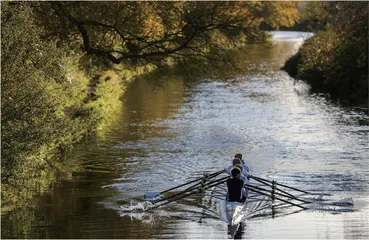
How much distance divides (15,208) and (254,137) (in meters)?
14.7

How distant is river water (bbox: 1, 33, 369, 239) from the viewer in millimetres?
18328

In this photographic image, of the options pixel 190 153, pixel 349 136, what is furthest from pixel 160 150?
pixel 349 136

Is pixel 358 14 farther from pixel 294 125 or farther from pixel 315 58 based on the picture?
pixel 315 58

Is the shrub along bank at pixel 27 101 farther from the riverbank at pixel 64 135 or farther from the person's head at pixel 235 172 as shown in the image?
the person's head at pixel 235 172

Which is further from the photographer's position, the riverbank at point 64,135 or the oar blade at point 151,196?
the oar blade at point 151,196

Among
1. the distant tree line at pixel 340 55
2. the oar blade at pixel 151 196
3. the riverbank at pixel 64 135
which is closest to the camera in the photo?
the riverbank at pixel 64 135

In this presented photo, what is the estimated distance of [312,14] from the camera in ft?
183

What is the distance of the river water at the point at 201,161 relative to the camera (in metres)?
18.3

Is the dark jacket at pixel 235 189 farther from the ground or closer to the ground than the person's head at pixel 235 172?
closer to the ground

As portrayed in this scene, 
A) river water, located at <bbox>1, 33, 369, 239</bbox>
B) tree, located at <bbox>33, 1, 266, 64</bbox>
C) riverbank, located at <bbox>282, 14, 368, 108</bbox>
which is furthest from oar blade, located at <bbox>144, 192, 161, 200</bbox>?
riverbank, located at <bbox>282, 14, 368, 108</bbox>

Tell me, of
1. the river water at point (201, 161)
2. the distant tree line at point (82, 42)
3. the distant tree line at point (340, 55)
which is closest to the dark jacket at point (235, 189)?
the river water at point (201, 161)

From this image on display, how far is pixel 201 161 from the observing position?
90.6ft

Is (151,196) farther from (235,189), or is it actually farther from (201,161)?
(201,161)

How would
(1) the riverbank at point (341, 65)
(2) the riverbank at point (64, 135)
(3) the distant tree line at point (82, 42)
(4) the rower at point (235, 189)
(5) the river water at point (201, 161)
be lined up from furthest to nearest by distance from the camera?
1. (1) the riverbank at point (341, 65)
2. (3) the distant tree line at point (82, 42)
3. (2) the riverbank at point (64, 135)
4. (4) the rower at point (235, 189)
5. (5) the river water at point (201, 161)
